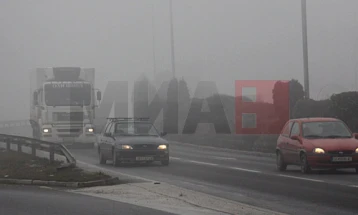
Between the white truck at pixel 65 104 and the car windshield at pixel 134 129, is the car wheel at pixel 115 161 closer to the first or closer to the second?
the car windshield at pixel 134 129

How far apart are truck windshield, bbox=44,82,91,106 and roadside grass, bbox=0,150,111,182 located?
927 cm

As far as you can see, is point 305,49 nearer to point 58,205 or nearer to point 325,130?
point 325,130

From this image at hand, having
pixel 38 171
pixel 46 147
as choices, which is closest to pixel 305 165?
pixel 38 171

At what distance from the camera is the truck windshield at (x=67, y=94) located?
3419cm

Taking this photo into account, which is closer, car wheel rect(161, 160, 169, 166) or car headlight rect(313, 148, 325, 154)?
car headlight rect(313, 148, 325, 154)

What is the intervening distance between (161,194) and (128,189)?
1.28 metres

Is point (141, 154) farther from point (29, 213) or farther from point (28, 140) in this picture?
point (29, 213)

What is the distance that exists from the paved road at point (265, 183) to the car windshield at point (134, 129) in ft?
4.00

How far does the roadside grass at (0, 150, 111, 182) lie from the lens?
709 inches

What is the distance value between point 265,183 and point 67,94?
1899cm

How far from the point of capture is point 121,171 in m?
21.7

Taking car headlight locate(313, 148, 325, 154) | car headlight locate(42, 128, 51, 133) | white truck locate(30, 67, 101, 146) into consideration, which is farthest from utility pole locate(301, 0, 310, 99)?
car headlight locate(42, 128, 51, 133)

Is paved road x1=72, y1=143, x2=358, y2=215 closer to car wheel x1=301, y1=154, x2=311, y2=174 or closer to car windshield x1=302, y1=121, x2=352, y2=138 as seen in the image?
car wheel x1=301, y1=154, x2=311, y2=174

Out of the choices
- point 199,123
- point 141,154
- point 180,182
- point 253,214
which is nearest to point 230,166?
point 141,154
